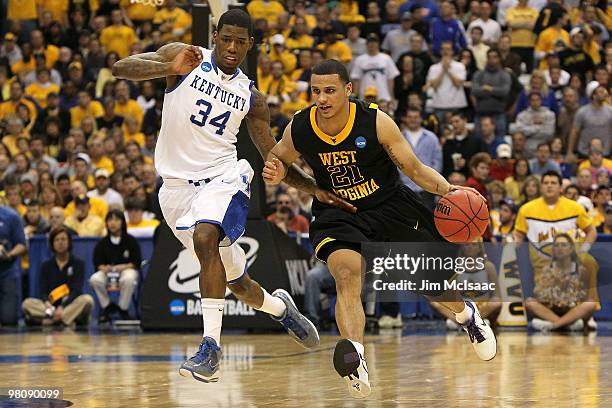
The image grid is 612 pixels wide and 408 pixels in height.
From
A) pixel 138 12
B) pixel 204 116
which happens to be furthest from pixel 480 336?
pixel 138 12

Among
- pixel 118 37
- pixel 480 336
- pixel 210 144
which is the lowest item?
pixel 480 336

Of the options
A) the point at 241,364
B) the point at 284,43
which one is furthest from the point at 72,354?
the point at 284,43

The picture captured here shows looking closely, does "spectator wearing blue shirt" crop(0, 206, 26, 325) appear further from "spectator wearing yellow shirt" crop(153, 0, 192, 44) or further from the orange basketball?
the orange basketball

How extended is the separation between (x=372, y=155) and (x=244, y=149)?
18.0ft

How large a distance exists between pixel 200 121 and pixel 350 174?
1.32 m

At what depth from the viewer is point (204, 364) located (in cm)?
805

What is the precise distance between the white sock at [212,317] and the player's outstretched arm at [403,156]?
1.63 metres

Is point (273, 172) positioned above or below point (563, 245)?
above

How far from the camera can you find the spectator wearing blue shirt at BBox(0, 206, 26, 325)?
16.1 meters

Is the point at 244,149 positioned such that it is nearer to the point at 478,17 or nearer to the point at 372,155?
the point at 372,155

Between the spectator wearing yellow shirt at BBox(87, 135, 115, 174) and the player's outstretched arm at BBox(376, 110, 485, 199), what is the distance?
11773 mm

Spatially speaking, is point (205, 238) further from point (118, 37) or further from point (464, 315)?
point (118, 37)

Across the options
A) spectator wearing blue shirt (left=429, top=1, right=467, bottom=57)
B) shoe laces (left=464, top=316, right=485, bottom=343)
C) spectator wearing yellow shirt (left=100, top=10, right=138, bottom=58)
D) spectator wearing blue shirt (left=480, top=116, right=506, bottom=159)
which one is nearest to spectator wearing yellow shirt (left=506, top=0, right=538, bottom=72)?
spectator wearing blue shirt (left=429, top=1, right=467, bottom=57)

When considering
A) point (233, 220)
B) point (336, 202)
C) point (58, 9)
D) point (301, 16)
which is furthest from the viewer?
point (58, 9)
